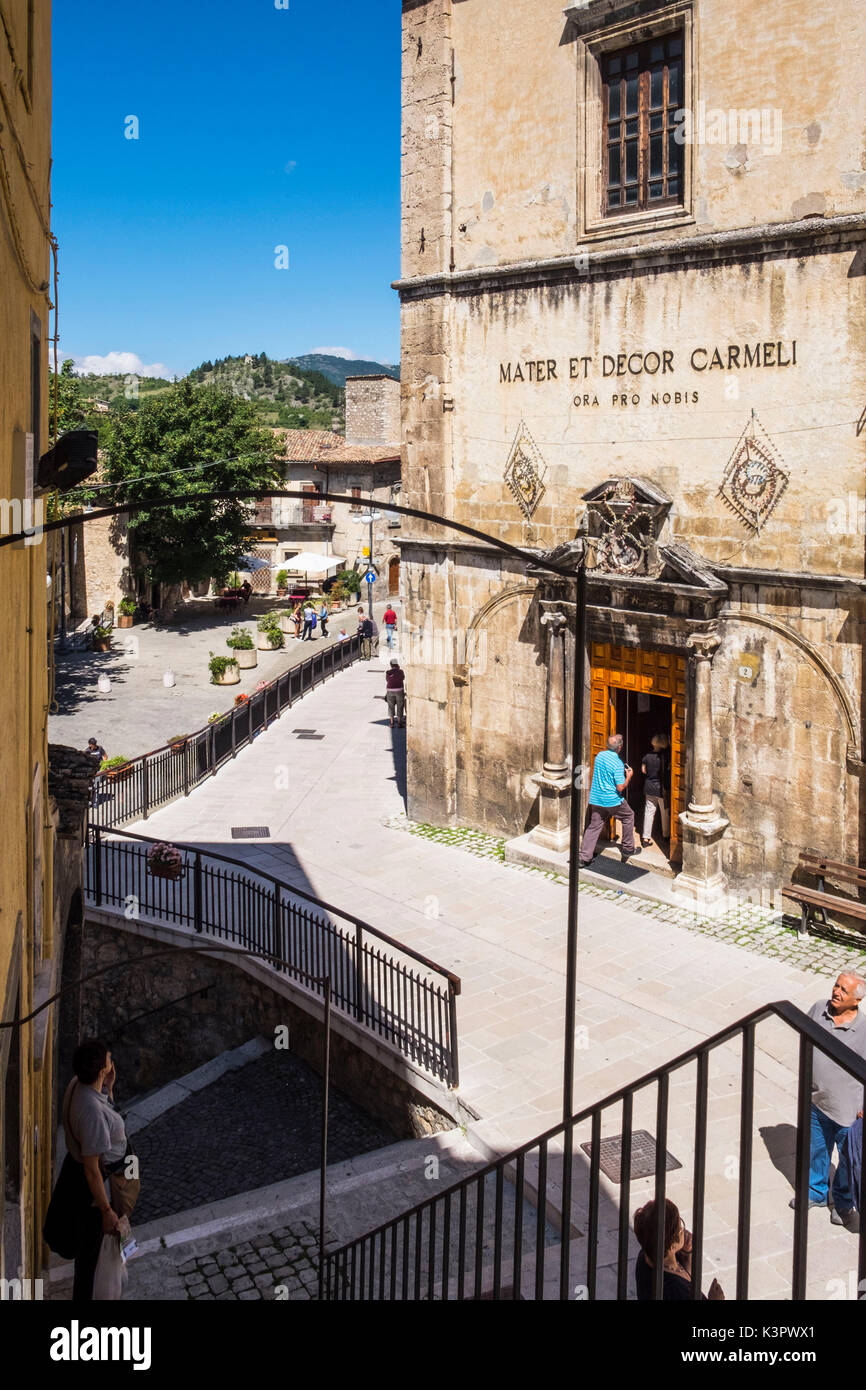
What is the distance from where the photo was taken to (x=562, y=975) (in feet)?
42.0

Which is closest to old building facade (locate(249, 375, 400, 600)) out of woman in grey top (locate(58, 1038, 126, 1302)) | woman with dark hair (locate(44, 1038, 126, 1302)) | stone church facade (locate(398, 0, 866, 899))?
stone church facade (locate(398, 0, 866, 899))

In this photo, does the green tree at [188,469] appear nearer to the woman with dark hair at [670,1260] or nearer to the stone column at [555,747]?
the stone column at [555,747]

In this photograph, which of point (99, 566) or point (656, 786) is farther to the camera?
point (99, 566)

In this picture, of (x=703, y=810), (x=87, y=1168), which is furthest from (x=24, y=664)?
(x=703, y=810)

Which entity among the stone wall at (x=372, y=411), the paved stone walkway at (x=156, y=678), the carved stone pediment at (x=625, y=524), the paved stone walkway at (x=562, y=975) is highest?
the stone wall at (x=372, y=411)

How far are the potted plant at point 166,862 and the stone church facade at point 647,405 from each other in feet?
14.2

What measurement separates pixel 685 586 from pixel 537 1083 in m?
5.96

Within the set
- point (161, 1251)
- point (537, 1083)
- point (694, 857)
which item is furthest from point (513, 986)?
point (161, 1251)

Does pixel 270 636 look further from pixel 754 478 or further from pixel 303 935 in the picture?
pixel 754 478

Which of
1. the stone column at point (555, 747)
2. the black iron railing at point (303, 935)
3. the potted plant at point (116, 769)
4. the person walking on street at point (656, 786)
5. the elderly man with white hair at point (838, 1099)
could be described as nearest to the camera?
the elderly man with white hair at point (838, 1099)

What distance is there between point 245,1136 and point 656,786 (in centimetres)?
630

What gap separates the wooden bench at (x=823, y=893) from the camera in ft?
42.6

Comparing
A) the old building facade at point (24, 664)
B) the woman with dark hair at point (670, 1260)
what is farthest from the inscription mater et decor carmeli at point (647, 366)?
the woman with dark hair at point (670, 1260)
